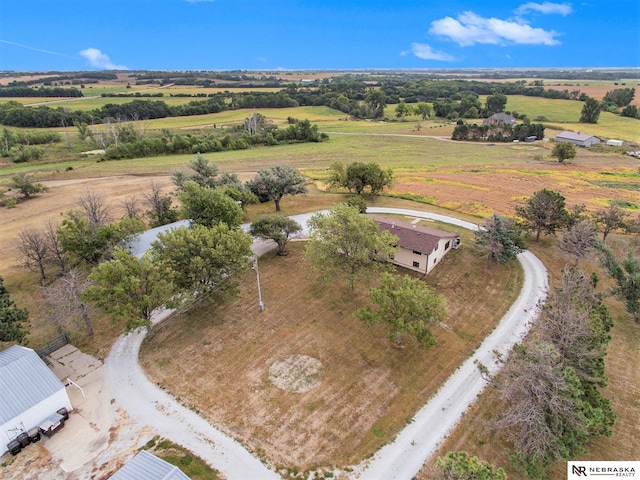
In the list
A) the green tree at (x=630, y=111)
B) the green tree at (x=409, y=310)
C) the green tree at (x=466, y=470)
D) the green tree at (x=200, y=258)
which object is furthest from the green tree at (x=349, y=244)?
the green tree at (x=630, y=111)

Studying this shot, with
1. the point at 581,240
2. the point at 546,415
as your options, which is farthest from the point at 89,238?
the point at 581,240

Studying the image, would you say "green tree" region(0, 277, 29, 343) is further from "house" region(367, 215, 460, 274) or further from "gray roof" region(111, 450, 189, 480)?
"house" region(367, 215, 460, 274)

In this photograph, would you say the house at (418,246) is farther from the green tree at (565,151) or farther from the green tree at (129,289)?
the green tree at (565,151)

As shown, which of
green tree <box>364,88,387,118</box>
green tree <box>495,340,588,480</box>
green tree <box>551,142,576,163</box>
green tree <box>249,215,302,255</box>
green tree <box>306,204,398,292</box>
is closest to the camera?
green tree <box>495,340,588,480</box>

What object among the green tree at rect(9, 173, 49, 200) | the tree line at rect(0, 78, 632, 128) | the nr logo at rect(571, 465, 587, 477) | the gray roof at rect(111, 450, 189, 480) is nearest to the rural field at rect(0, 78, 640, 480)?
the nr logo at rect(571, 465, 587, 477)

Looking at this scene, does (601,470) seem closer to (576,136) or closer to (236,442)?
(236,442)

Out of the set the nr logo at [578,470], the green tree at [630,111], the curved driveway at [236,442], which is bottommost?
the curved driveway at [236,442]
